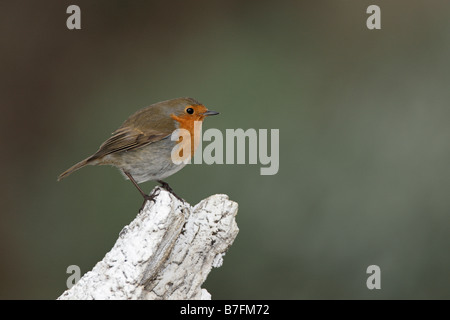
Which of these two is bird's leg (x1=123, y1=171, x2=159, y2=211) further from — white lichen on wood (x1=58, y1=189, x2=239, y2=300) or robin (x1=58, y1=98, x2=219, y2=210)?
white lichen on wood (x1=58, y1=189, x2=239, y2=300)

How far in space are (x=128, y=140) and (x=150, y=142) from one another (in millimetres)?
134

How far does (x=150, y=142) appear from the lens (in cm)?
404

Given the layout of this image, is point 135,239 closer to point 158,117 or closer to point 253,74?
point 158,117

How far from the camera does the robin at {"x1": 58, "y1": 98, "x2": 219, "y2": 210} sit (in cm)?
401

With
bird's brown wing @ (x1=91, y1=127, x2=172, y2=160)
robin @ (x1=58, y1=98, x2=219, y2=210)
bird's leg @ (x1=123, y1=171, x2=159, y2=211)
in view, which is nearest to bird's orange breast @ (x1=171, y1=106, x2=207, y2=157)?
robin @ (x1=58, y1=98, x2=219, y2=210)

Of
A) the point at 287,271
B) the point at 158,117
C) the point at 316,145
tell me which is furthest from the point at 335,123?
the point at 158,117

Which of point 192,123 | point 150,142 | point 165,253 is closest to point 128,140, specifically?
point 150,142

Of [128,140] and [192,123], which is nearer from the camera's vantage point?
[128,140]

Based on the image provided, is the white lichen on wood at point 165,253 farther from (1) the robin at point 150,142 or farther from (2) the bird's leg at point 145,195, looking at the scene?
(1) the robin at point 150,142

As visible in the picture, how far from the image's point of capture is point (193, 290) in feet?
10.2

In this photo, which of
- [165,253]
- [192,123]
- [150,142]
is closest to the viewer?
[165,253]

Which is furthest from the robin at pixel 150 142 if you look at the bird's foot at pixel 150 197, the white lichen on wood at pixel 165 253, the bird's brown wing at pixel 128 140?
the white lichen on wood at pixel 165 253

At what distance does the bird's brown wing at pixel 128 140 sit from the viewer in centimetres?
404

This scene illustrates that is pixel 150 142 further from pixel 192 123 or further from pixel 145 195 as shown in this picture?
pixel 145 195
